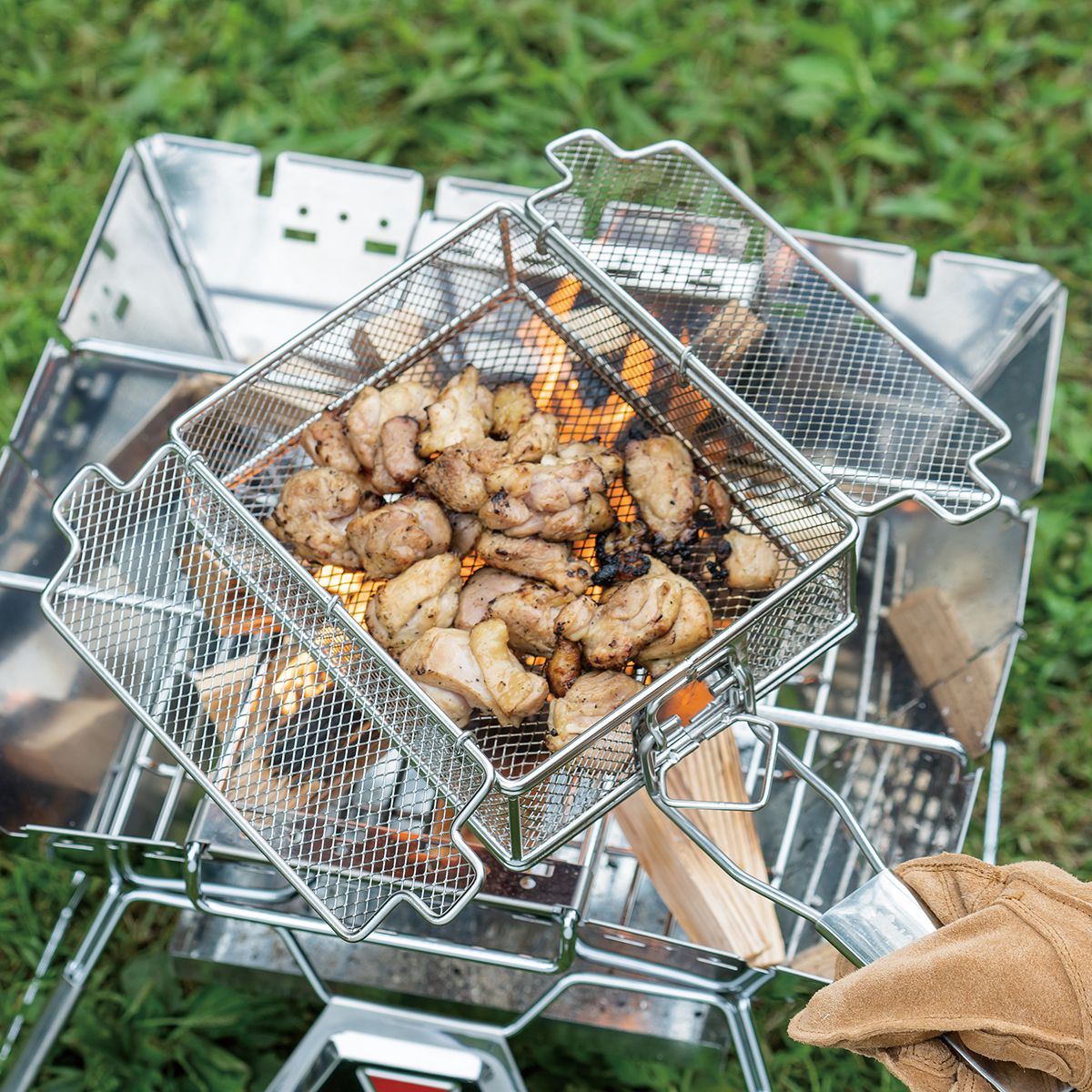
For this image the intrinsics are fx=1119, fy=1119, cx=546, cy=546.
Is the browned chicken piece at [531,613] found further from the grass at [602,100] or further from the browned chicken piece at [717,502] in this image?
the grass at [602,100]

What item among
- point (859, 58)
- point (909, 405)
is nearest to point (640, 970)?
point (909, 405)

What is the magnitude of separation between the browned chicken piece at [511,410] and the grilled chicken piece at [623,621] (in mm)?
536

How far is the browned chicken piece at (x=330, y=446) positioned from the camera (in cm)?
263

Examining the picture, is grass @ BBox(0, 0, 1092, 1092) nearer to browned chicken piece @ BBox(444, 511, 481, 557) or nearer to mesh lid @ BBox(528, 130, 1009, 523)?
mesh lid @ BBox(528, 130, 1009, 523)

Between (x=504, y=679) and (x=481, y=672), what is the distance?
0.05 meters

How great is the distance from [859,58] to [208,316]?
2.87 m

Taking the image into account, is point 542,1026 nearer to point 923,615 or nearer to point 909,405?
point 923,615

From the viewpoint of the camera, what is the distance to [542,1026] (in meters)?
2.88

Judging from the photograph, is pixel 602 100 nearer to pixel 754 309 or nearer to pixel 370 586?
pixel 754 309

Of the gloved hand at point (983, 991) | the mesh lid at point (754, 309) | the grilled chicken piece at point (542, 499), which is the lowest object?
the gloved hand at point (983, 991)

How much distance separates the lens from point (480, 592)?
249cm

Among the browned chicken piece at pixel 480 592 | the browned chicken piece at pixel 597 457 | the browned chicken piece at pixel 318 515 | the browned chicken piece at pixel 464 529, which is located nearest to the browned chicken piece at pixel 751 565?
the browned chicken piece at pixel 597 457

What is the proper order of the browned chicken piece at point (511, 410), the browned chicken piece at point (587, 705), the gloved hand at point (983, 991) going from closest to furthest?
the gloved hand at point (983, 991)
the browned chicken piece at point (587, 705)
the browned chicken piece at point (511, 410)

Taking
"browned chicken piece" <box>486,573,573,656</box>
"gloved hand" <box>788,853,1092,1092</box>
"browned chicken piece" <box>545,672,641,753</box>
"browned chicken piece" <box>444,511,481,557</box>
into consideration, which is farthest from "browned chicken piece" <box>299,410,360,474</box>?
"gloved hand" <box>788,853,1092,1092</box>
